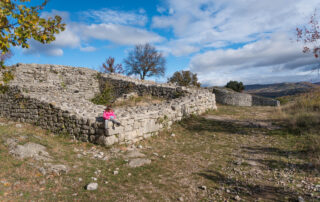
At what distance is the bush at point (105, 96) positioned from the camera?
14.8 metres

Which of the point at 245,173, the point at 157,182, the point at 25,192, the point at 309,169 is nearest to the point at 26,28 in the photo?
the point at 25,192

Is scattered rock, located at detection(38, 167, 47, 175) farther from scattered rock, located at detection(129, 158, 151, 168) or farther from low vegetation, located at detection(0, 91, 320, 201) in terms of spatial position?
scattered rock, located at detection(129, 158, 151, 168)

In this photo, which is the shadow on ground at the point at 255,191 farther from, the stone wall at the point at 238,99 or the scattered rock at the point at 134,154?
the stone wall at the point at 238,99

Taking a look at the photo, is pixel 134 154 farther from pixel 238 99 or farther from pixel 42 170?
pixel 238 99

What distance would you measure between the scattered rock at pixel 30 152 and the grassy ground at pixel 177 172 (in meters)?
0.19

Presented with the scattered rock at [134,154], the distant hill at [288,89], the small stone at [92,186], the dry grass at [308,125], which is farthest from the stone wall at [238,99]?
the small stone at [92,186]

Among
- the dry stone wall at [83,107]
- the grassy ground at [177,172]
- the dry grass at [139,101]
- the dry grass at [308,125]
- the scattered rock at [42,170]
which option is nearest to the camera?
the grassy ground at [177,172]

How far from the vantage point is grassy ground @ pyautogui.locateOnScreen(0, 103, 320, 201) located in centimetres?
411

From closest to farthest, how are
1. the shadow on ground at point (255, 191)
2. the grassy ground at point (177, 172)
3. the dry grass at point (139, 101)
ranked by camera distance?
1. the shadow on ground at point (255, 191)
2. the grassy ground at point (177, 172)
3. the dry grass at point (139, 101)

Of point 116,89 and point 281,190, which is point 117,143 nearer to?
point 281,190

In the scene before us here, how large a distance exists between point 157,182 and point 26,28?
4290mm

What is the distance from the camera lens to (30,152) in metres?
5.63

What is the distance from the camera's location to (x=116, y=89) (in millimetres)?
15953

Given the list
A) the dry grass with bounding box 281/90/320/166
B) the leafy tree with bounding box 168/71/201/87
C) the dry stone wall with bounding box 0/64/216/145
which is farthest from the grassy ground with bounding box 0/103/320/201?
the leafy tree with bounding box 168/71/201/87
